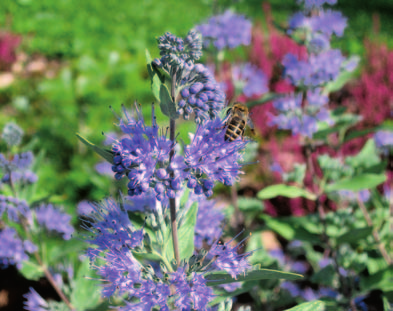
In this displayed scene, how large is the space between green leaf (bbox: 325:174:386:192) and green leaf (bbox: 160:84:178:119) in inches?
64.5

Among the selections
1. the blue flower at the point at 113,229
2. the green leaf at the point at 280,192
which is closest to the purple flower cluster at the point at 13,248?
the blue flower at the point at 113,229

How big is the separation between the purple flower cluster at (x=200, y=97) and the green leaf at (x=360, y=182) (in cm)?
148

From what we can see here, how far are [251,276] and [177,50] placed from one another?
0.81 metres

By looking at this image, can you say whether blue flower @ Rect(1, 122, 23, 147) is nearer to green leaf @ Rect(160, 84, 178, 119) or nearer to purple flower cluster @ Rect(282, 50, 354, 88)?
green leaf @ Rect(160, 84, 178, 119)

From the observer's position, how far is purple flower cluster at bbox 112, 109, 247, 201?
123 centimetres

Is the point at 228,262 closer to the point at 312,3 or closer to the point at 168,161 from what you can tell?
the point at 168,161

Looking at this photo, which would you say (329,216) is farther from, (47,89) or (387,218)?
(47,89)

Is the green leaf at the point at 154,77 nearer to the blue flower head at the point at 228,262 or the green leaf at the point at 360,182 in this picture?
the blue flower head at the point at 228,262

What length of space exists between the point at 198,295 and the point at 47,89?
4706 mm

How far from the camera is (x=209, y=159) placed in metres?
1.30

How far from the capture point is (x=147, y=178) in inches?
48.3

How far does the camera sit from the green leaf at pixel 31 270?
88.8 inches

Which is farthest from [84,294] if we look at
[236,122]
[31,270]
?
[236,122]

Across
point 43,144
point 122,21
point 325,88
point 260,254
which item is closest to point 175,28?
point 122,21
